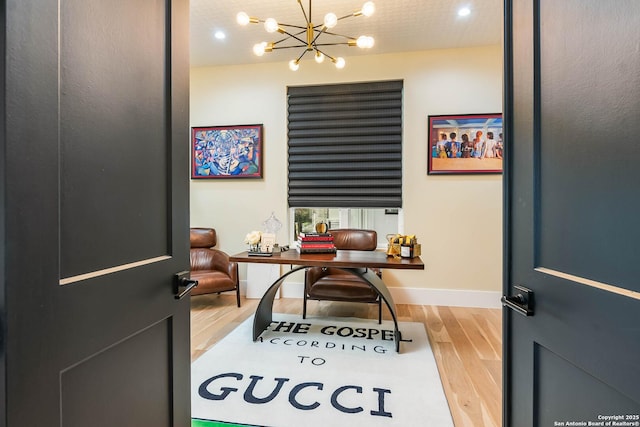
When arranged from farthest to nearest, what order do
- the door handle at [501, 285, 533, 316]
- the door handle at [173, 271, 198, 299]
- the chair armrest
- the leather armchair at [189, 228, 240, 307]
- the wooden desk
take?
1. the chair armrest
2. the leather armchair at [189, 228, 240, 307]
3. the wooden desk
4. the door handle at [173, 271, 198, 299]
5. the door handle at [501, 285, 533, 316]

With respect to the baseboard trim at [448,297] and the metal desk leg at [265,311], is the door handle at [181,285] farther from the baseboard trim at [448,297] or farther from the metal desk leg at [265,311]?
the baseboard trim at [448,297]

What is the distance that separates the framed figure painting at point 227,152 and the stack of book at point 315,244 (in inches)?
63.5

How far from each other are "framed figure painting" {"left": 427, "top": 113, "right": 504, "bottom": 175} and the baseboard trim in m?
1.48

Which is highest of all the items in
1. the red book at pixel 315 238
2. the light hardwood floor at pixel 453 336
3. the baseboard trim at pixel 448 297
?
the red book at pixel 315 238

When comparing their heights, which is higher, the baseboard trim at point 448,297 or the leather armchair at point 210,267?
the leather armchair at point 210,267

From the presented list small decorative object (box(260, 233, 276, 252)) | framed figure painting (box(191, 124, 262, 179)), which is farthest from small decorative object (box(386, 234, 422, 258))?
framed figure painting (box(191, 124, 262, 179))

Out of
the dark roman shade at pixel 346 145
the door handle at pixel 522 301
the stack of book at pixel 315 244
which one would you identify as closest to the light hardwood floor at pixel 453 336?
the stack of book at pixel 315 244

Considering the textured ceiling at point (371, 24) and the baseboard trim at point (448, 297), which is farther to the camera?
the baseboard trim at point (448, 297)

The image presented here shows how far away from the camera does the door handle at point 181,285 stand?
117 centimetres

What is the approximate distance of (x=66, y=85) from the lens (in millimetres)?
760

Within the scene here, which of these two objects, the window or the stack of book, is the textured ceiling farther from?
the stack of book

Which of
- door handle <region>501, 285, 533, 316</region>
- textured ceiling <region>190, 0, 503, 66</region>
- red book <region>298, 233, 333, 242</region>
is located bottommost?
door handle <region>501, 285, 533, 316</region>

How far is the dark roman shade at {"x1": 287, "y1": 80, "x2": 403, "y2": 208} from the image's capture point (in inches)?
157

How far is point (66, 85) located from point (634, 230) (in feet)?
4.30
